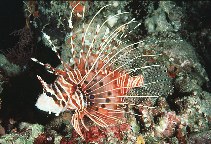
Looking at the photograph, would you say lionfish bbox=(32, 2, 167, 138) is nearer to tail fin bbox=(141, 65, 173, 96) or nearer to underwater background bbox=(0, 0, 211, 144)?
underwater background bbox=(0, 0, 211, 144)

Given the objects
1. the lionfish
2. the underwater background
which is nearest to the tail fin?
the underwater background

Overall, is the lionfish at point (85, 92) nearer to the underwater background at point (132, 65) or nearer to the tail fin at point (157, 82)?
the underwater background at point (132, 65)

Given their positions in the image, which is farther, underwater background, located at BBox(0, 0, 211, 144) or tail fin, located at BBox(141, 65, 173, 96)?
tail fin, located at BBox(141, 65, 173, 96)

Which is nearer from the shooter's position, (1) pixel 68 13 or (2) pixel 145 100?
(2) pixel 145 100

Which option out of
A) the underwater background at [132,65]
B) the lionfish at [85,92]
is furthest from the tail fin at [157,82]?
the lionfish at [85,92]

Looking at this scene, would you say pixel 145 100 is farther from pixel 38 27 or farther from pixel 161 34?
pixel 38 27

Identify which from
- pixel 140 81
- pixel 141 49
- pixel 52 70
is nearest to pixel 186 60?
pixel 141 49

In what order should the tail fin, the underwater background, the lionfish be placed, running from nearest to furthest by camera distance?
the lionfish, the underwater background, the tail fin

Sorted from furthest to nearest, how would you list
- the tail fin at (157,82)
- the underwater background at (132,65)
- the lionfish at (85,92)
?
1. the tail fin at (157,82)
2. the underwater background at (132,65)
3. the lionfish at (85,92)
